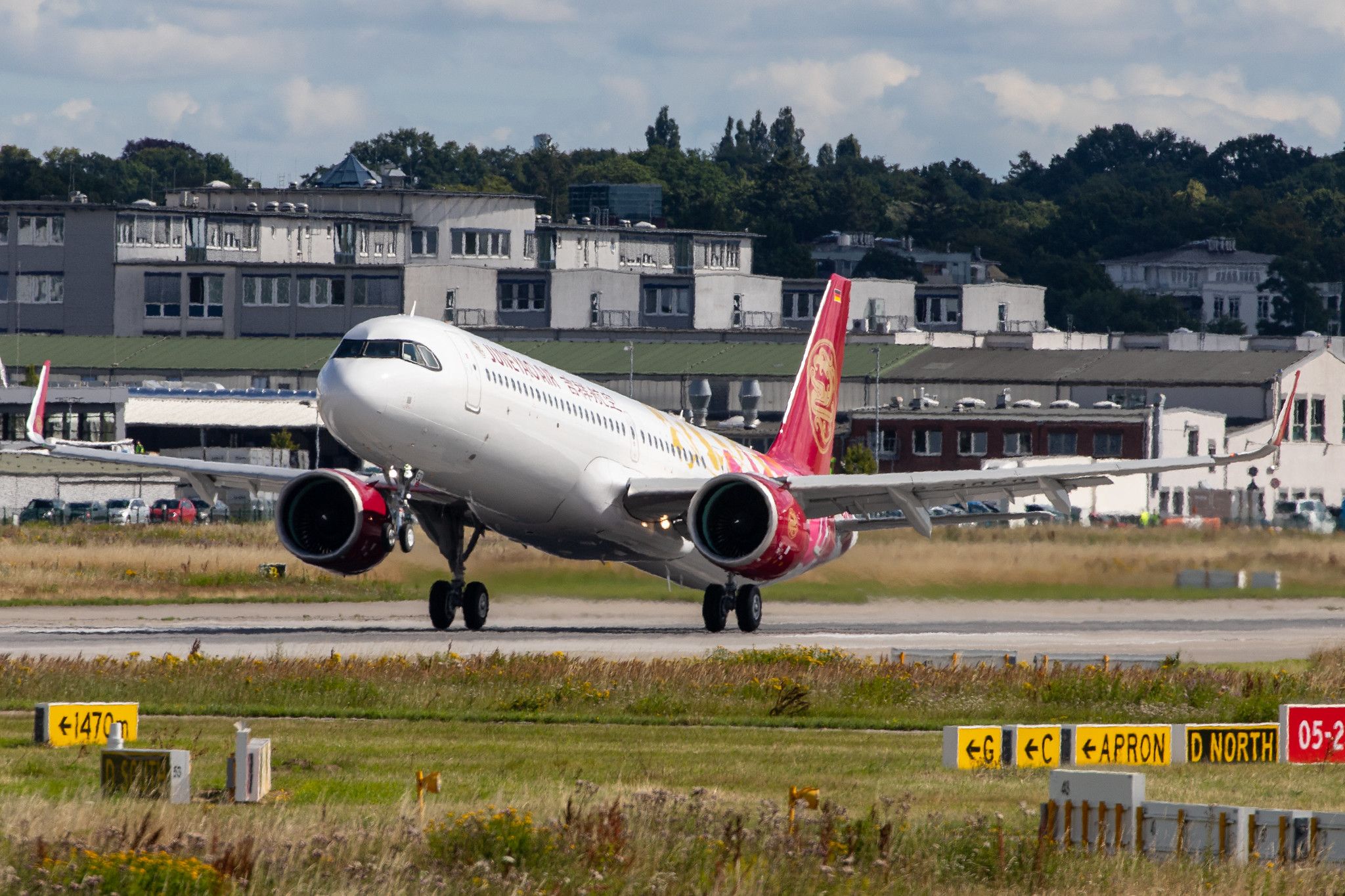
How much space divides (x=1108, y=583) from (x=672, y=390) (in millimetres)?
81246

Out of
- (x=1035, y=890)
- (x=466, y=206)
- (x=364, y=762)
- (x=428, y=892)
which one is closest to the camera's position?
(x=428, y=892)

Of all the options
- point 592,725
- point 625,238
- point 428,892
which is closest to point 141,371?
point 625,238

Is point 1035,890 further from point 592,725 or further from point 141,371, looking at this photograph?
point 141,371

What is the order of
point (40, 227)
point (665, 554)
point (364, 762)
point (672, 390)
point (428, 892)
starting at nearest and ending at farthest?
point (428, 892)
point (364, 762)
point (665, 554)
point (672, 390)
point (40, 227)

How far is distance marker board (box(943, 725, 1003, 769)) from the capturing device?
22.8m

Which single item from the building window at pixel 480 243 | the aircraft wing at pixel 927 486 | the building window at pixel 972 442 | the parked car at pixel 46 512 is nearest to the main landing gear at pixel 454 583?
the aircraft wing at pixel 927 486

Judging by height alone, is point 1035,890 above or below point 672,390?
below

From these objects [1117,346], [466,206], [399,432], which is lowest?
[399,432]

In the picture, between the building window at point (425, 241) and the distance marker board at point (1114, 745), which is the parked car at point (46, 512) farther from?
the distance marker board at point (1114, 745)

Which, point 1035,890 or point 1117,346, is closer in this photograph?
point 1035,890

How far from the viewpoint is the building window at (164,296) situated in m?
155

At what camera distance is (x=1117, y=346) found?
16888 cm

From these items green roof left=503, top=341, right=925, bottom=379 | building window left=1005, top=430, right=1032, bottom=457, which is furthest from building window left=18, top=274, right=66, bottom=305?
building window left=1005, top=430, right=1032, bottom=457

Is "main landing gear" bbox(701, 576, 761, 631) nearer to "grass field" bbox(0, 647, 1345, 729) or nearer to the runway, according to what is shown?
the runway
